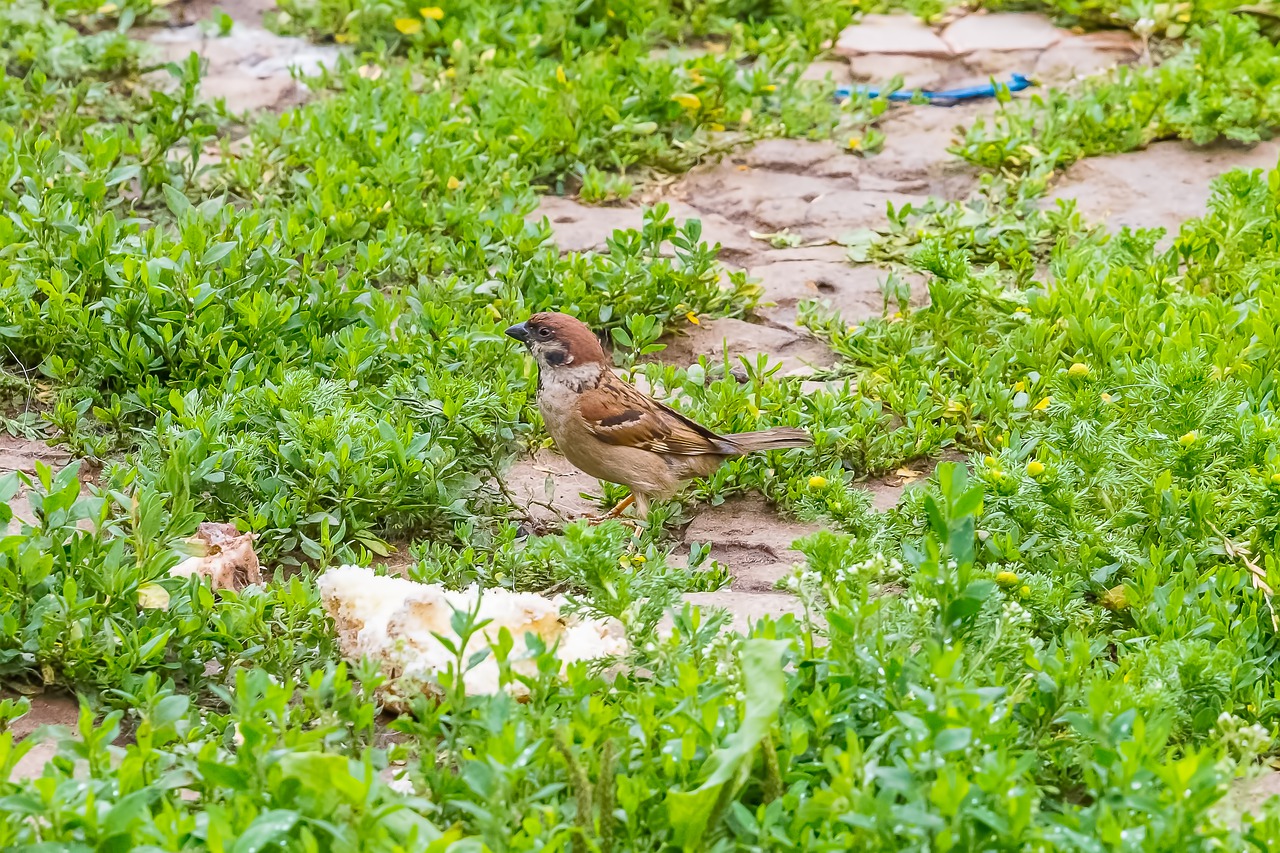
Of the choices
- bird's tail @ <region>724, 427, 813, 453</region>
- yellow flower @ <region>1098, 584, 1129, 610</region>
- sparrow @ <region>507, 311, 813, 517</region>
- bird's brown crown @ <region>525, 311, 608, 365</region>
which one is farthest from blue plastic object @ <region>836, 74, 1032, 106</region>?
yellow flower @ <region>1098, 584, 1129, 610</region>

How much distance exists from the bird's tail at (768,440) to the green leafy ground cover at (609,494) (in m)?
0.14

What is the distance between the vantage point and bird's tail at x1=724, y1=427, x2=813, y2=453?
5.29 metres

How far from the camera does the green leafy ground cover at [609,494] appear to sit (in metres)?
3.18

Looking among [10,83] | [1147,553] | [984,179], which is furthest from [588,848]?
[10,83]

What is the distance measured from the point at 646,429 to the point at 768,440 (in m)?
0.47

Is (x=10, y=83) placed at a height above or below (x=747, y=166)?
above

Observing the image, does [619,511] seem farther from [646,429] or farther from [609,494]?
[646,429]

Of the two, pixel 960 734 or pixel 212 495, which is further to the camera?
pixel 212 495

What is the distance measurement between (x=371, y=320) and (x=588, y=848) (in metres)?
3.19

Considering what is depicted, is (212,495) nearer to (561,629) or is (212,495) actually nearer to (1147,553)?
(561,629)

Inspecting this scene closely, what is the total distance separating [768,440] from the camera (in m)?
5.30

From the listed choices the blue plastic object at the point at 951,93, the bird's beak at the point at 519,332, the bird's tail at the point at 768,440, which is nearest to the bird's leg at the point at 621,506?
the bird's tail at the point at 768,440

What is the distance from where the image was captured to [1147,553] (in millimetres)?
4465

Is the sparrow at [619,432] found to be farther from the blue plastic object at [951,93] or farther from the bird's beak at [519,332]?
the blue plastic object at [951,93]
